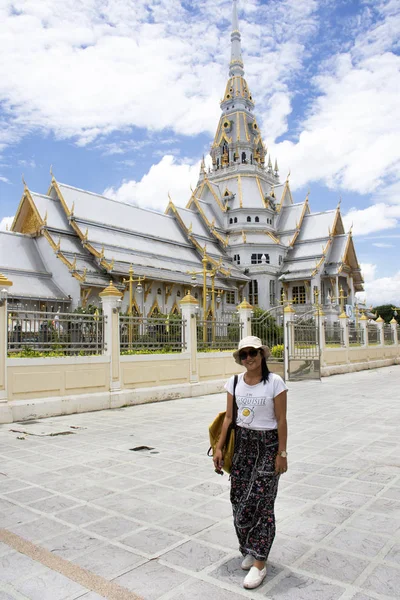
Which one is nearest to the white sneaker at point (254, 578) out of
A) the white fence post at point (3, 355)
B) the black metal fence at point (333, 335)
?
the white fence post at point (3, 355)

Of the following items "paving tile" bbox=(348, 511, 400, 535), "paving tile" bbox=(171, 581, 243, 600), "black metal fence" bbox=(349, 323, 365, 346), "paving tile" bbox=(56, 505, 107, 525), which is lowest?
"paving tile" bbox=(348, 511, 400, 535)

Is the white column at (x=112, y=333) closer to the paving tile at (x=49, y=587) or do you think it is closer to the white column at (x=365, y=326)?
the paving tile at (x=49, y=587)

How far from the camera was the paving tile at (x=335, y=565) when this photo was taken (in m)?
2.72

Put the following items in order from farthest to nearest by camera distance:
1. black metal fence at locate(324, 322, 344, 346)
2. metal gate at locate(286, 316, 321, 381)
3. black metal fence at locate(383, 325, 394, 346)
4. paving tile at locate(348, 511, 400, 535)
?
black metal fence at locate(383, 325, 394, 346) < black metal fence at locate(324, 322, 344, 346) < metal gate at locate(286, 316, 321, 381) < paving tile at locate(348, 511, 400, 535)

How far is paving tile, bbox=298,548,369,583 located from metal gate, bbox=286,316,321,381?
40.2 feet

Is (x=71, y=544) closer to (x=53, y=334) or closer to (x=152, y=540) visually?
(x=152, y=540)

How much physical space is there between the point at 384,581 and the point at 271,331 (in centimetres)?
1247

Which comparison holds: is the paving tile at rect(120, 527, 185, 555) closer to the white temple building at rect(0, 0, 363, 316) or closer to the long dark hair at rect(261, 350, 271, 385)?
the long dark hair at rect(261, 350, 271, 385)

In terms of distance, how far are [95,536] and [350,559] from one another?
153 centimetres

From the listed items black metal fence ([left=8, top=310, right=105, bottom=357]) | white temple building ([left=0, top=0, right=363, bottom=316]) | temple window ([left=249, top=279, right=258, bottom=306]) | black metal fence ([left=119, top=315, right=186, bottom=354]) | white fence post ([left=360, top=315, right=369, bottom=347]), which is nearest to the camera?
black metal fence ([left=8, top=310, right=105, bottom=357])

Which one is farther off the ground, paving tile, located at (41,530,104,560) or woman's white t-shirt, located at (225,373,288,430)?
woman's white t-shirt, located at (225,373,288,430)

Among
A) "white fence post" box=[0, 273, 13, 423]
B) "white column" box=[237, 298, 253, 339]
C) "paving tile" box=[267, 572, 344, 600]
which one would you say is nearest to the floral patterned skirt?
"paving tile" box=[267, 572, 344, 600]

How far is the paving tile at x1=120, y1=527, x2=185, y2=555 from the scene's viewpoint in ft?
10.1

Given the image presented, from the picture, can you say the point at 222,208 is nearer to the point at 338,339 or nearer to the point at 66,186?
the point at 66,186
